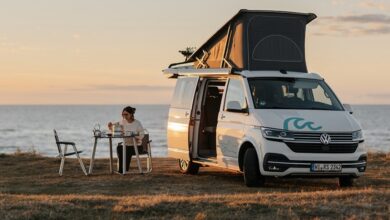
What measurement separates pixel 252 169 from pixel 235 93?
5.50ft

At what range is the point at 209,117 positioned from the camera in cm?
1633

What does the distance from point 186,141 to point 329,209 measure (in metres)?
6.08

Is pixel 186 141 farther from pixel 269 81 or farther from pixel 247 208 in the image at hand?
pixel 247 208

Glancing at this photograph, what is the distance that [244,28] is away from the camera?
15109 mm

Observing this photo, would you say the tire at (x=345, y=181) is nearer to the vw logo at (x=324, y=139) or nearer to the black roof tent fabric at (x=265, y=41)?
the vw logo at (x=324, y=139)

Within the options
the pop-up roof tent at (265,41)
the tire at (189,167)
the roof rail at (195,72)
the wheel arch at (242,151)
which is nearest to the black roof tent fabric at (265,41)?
the pop-up roof tent at (265,41)

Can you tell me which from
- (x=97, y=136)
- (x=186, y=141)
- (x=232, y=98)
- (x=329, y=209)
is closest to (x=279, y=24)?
(x=232, y=98)

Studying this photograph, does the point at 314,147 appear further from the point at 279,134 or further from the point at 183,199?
the point at 183,199

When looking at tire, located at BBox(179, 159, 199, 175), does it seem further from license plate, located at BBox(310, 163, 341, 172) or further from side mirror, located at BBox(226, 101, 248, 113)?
license plate, located at BBox(310, 163, 341, 172)

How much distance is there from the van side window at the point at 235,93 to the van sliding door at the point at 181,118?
1.33 m

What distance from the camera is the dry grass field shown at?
10.2m

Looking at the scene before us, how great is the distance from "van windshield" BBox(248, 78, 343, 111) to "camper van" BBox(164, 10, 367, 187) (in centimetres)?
2

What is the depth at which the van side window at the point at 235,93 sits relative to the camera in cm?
1430

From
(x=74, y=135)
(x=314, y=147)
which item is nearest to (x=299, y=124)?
(x=314, y=147)
